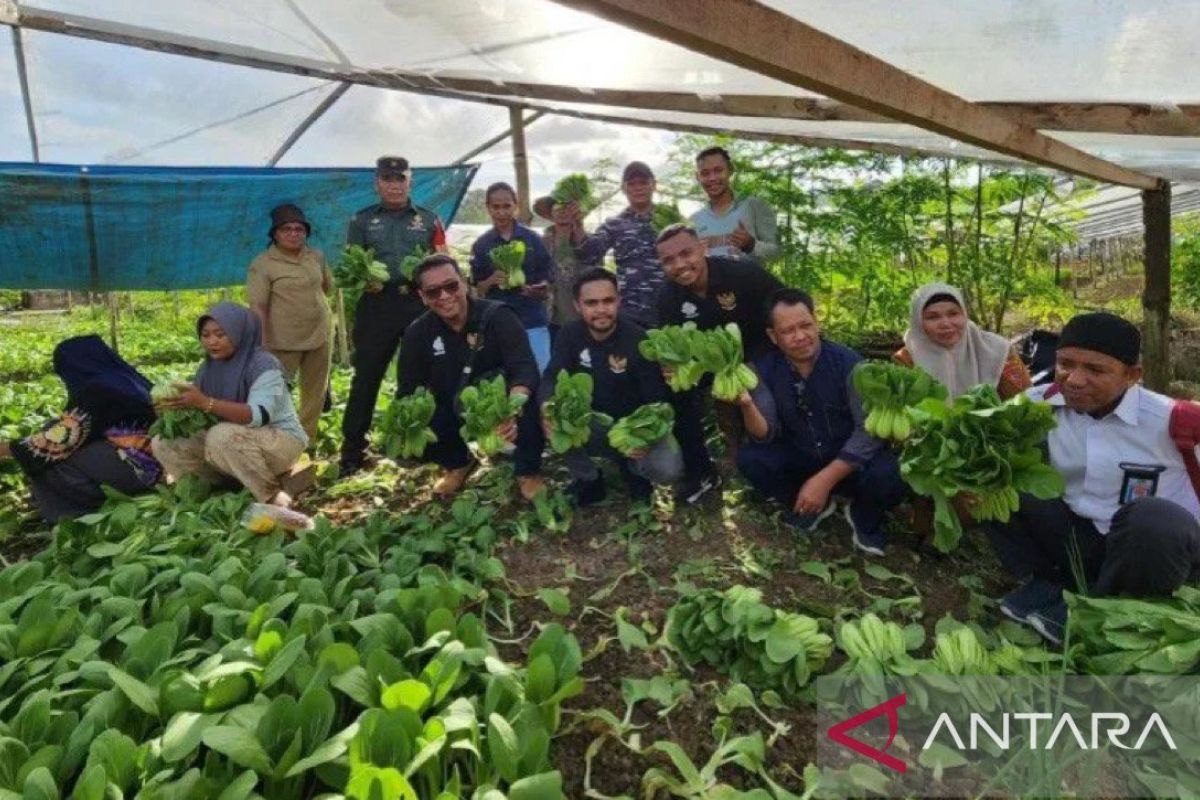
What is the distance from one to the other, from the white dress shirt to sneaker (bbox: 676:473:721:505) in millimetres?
1481

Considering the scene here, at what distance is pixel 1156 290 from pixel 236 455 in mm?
5972

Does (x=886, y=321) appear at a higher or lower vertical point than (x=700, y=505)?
higher

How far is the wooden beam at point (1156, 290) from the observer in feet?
16.4

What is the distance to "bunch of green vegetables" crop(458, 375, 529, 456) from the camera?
3.13 metres

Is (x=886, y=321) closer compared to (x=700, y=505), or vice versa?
(x=700, y=505)

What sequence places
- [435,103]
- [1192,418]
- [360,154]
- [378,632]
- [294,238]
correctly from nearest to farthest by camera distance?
[378,632] → [1192,418] → [294,238] → [435,103] → [360,154]

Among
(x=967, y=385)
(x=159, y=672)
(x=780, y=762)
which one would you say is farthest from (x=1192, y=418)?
(x=159, y=672)

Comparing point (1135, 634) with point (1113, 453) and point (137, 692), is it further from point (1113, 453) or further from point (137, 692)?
point (137, 692)

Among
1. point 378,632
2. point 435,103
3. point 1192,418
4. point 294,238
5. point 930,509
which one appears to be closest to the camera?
point 378,632

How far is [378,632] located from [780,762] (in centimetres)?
114

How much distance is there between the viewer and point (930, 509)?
299cm

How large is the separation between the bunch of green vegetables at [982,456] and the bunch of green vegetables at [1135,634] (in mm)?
343

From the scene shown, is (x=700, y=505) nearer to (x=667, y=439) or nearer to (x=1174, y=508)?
(x=667, y=439)

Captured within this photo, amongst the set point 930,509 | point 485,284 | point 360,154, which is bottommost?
point 930,509
